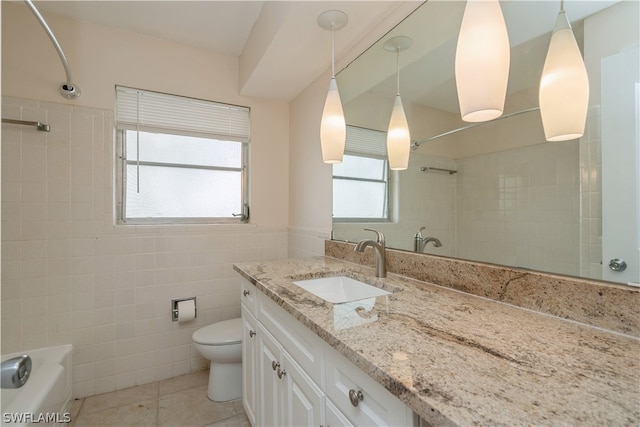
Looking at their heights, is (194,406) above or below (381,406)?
below

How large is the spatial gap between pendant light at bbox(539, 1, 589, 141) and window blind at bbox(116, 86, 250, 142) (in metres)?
2.10

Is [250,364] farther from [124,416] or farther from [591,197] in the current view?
[591,197]

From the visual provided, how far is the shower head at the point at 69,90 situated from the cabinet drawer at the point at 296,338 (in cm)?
182

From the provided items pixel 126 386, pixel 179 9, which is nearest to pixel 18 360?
pixel 126 386

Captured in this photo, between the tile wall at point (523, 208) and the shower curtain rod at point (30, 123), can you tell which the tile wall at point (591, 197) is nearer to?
the tile wall at point (523, 208)

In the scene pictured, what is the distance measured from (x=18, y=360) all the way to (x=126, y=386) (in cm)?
184

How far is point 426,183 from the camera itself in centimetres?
142

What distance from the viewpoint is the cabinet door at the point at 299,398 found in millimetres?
877

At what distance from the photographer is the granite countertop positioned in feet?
1.51

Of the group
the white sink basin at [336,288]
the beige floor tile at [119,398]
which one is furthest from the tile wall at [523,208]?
the beige floor tile at [119,398]

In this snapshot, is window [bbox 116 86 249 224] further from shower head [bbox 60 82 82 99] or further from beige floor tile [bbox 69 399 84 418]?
beige floor tile [bbox 69 399 84 418]

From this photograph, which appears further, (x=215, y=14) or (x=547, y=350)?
(x=215, y=14)

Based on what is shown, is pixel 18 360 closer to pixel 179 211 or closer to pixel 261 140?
pixel 179 211

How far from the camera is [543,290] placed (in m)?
0.87
